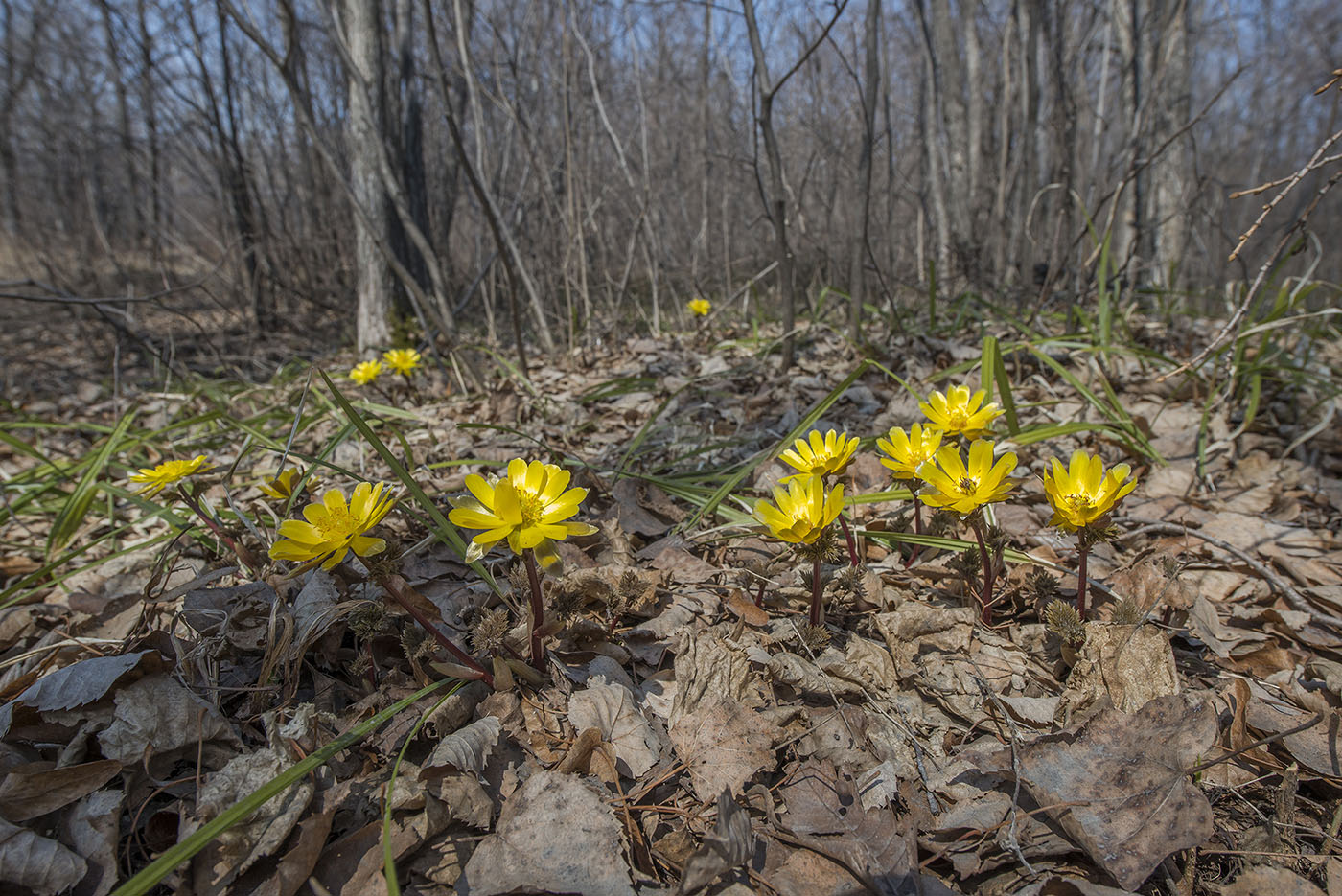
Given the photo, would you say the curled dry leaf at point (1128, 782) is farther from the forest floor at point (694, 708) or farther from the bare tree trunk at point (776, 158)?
the bare tree trunk at point (776, 158)

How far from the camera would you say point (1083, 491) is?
4.42 feet

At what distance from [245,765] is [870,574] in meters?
1.32

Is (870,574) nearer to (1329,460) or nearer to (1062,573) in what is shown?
(1062,573)

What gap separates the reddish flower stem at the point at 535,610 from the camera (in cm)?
118

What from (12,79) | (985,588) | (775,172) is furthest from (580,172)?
(12,79)

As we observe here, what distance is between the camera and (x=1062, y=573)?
5.54ft

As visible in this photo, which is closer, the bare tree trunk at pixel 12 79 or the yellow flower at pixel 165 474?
the yellow flower at pixel 165 474

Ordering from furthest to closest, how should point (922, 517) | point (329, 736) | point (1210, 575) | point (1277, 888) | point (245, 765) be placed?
point (922, 517) < point (1210, 575) < point (329, 736) < point (245, 765) < point (1277, 888)

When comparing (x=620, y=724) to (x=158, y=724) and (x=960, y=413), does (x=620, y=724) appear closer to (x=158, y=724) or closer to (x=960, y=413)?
(x=158, y=724)

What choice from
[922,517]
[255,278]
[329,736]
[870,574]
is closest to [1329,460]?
[922,517]

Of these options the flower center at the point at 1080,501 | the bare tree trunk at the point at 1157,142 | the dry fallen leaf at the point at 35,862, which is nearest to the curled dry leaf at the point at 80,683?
the dry fallen leaf at the point at 35,862

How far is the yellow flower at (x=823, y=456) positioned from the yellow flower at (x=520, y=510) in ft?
1.80

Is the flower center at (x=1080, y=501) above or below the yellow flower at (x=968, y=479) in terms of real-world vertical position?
below

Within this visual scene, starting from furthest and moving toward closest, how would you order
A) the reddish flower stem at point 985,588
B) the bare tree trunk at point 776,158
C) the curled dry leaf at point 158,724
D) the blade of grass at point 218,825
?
the bare tree trunk at point 776,158 → the reddish flower stem at point 985,588 → the curled dry leaf at point 158,724 → the blade of grass at point 218,825
